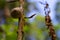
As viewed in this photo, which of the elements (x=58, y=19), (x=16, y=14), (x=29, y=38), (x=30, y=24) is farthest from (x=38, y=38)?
(x=16, y=14)

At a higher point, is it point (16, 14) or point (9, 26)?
point (16, 14)

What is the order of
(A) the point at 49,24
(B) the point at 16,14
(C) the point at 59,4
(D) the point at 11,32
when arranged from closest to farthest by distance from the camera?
(B) the point at 16,14 < (A) the point at 49,24 < (D) the point at 11,32 < (C) the point at 59,4

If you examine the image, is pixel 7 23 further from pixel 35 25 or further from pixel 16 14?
pixel 16 14

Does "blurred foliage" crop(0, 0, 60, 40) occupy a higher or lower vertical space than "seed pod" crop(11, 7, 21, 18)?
lower

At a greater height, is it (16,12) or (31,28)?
(16,12)

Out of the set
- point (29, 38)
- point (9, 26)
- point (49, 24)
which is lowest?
point (29, 38)

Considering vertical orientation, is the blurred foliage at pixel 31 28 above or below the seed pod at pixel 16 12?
below

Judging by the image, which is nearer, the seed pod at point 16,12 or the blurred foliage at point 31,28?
the seed pod at point 16,12

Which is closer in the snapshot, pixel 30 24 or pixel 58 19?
pixel 30 24

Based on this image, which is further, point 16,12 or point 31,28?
point 31,28

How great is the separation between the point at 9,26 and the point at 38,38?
1.07 ft

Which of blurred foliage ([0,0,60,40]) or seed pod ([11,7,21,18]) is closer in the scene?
seed pod ([11,7,21,18])

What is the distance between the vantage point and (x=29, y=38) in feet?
7.02

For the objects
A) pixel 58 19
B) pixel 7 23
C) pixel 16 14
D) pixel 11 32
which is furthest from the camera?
pixel 58 19
